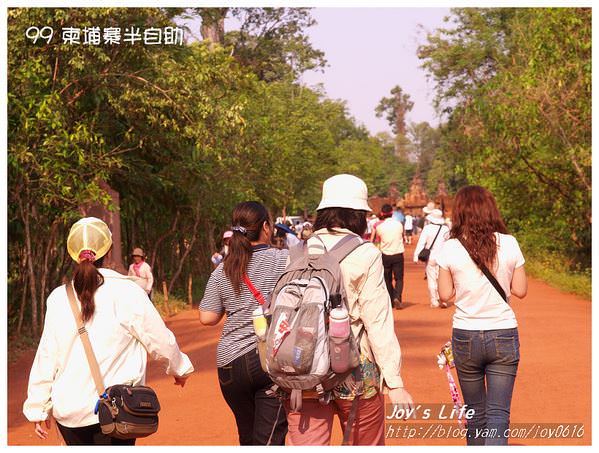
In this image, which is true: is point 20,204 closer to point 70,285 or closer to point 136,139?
point 136,139

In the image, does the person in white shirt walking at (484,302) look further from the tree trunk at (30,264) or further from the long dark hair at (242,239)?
the tree trunk at (30,264)

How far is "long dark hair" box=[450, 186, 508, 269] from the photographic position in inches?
225

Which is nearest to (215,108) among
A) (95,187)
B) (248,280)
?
(95,187)

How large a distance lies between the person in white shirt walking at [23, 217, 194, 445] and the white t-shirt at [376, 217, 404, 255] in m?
12.0

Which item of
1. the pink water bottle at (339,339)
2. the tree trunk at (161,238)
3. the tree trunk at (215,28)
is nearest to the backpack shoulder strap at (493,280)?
the pink water bottle at (339,339)

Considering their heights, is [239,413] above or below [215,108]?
below

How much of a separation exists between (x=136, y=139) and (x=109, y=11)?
2.86 metres

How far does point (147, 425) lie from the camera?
469 cm

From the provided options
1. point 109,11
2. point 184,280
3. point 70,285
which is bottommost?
point 184,280


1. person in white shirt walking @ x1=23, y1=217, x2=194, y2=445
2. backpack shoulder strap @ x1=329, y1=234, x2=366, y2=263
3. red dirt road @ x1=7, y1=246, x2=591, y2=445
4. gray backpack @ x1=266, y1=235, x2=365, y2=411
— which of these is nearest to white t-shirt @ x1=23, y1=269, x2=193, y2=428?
person in white shirt walking @ x1=23, y1=217, x2=194, y2=445

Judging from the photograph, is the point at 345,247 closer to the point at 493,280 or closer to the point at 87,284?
the point at 87,284

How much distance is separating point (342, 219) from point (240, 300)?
40.9 inches

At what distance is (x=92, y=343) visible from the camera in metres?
4.63

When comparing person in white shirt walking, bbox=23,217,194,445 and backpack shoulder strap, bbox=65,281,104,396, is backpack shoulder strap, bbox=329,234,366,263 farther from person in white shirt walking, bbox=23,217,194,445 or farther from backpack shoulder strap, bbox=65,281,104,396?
backpack shoulder strap, bbox=65,281,104,396
